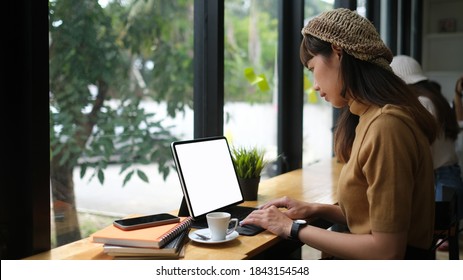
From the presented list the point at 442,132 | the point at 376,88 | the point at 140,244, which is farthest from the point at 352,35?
the point at 442,132

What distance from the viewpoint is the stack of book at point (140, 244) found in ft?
4.31

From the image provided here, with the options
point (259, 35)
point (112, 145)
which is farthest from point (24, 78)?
point (259, 35)

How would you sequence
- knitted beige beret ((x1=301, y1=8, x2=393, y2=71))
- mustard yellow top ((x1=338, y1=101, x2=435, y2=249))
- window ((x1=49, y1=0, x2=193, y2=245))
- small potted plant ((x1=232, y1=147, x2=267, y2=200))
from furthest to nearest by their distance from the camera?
small potted plant ((x1=232, y1=147, x2=267, y2=200)), window ((x1=49, y1=0, x2=193, y2=245)), knitted beige beret ((x1=301, y1=8, x2=393, y2=71)), mustard yellow top ((x1=338, y1=101, x2=435, y2=249))

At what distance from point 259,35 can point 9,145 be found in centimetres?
171

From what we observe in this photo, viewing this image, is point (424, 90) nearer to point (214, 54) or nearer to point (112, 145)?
point (214, 54)

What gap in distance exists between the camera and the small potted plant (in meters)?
2.04

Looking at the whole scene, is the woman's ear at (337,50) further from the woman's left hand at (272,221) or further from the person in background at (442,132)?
the person in background at (442,132)

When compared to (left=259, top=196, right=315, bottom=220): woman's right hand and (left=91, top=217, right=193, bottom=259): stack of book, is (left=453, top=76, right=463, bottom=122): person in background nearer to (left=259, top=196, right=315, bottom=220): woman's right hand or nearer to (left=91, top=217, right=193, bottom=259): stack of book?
(left=259, top=196, right=315, bottom=220): woman's right hand

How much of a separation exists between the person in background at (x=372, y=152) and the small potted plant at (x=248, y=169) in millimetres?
480

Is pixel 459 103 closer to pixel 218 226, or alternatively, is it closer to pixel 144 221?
pixel 218 226

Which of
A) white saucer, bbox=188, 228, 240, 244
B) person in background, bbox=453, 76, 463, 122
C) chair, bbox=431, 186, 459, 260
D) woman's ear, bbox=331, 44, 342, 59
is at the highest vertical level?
woman's ear, bbox=331, 44, 342, 59

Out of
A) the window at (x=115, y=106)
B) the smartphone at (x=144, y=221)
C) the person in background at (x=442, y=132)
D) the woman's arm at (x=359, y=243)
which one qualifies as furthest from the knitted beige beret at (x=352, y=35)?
the person in background at (x=442, y=132)

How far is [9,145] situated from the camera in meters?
1.39

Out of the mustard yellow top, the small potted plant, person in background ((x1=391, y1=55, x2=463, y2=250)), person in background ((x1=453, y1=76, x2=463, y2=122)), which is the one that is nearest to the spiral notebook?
the mustard yellow top
